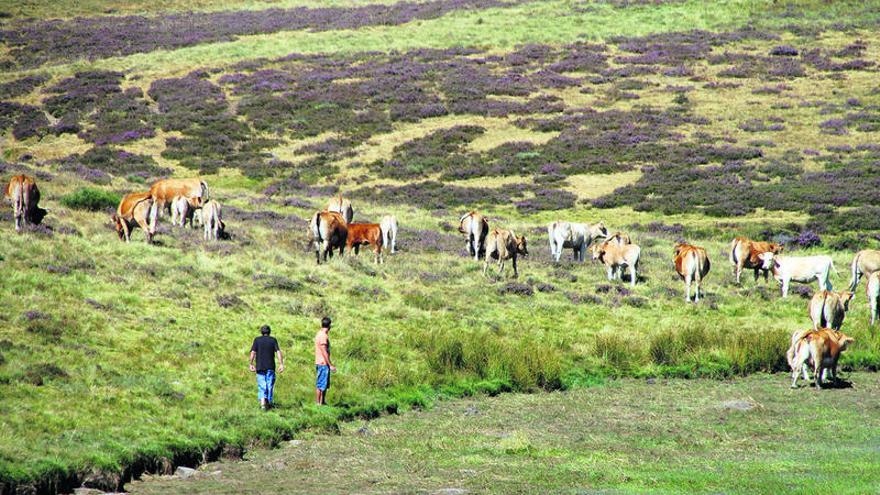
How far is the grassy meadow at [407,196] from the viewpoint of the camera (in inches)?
771

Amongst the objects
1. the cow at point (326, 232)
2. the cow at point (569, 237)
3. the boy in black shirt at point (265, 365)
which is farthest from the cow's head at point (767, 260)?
the boy in black shirt at point (265, 365)

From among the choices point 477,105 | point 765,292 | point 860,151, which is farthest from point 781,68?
point 765,292

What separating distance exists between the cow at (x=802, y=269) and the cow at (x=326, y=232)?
49.6 feet

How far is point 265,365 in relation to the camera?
60.7 feet

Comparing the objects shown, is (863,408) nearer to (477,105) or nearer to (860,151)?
(860,151)

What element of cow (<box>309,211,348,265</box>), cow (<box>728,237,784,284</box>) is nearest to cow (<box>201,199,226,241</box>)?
cow (<box>309,211,348,265</box>)

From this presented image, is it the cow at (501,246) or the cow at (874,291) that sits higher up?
the cow at (501,246)

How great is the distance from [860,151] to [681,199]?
16703mm

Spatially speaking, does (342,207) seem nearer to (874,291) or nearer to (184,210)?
(184,210)

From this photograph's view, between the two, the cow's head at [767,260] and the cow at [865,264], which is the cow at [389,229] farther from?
the cow at [865,264]

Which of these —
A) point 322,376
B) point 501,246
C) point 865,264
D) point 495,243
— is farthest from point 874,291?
point 322,376

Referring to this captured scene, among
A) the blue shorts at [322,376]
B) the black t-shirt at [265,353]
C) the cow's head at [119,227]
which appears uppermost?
the cow's head at [119,227]

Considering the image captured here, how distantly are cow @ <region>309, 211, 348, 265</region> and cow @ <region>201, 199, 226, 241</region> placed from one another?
3940 mm

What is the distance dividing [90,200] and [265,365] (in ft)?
75.3
